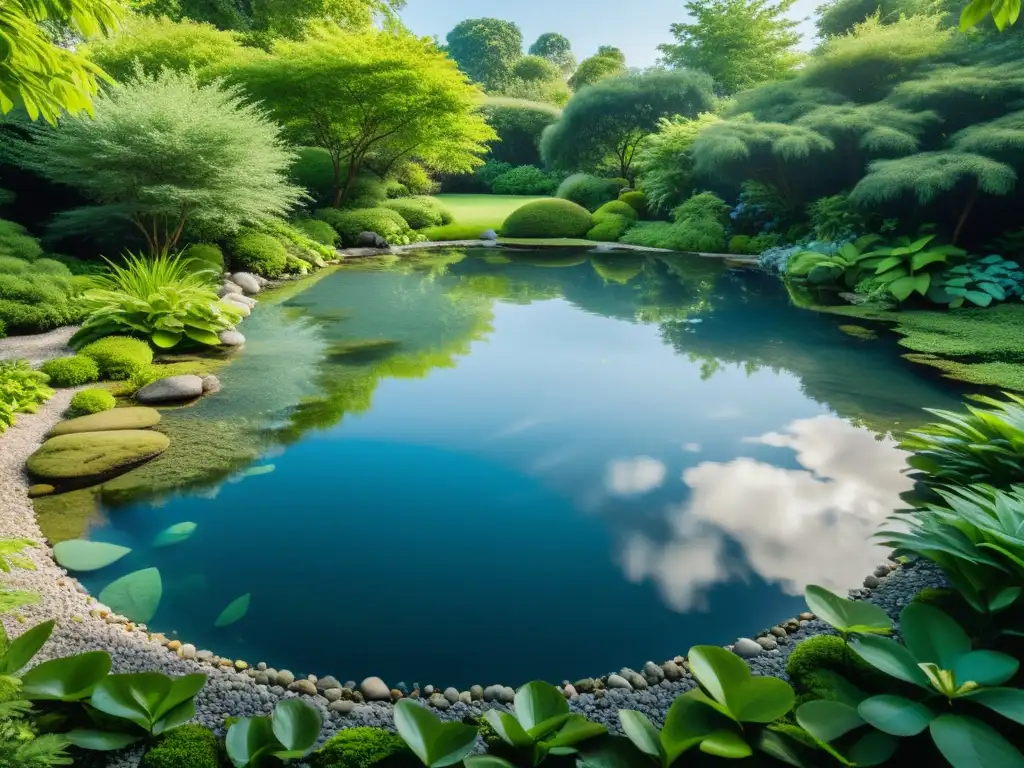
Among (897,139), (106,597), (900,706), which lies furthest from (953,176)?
(106,597)

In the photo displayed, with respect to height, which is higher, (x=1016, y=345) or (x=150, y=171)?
(x=150, y=171)

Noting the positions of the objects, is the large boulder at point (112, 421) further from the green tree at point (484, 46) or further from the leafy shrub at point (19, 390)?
the green tree at point (484, 46)

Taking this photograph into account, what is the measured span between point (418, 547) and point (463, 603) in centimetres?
57

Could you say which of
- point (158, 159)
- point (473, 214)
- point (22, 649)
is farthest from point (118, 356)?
point (473, 214)

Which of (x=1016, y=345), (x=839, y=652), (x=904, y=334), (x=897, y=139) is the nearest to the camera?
(x=839, y=652)

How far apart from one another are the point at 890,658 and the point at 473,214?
2135 centimetres

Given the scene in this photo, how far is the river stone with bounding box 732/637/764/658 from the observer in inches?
104

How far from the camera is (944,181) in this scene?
9781mm

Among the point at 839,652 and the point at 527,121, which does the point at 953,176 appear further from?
the point at 527,121

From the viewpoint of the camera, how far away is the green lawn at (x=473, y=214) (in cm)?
1916

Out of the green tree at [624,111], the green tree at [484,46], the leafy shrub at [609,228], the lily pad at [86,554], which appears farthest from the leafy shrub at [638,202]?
the green tree at [484,46]

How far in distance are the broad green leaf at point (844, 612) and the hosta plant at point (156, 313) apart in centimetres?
652

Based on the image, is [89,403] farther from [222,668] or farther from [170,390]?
[222,668]

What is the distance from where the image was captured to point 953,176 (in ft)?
32.2
